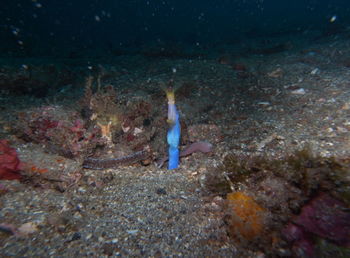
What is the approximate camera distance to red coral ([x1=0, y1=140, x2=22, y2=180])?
12.2 feet

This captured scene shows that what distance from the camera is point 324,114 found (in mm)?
5555

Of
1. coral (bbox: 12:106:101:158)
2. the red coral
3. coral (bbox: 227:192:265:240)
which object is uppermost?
coral (bbox: 12:106:101:158)

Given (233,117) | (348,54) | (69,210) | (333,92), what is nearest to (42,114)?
(69,210)

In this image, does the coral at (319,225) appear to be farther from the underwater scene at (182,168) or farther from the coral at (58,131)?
the coral at (58,131)

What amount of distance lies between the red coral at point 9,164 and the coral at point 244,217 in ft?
12.0

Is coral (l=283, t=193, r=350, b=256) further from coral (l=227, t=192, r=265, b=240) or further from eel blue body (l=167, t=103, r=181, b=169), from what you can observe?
eel blue body (l=167, t=103, r=181, b=169)

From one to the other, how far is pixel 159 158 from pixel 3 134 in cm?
387

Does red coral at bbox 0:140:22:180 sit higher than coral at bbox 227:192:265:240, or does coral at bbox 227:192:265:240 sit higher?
red coral at bbox 0:140:22:180

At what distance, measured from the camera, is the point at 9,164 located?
3.76 metres

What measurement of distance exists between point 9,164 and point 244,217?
3.92 metres

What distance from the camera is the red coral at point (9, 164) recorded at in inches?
147

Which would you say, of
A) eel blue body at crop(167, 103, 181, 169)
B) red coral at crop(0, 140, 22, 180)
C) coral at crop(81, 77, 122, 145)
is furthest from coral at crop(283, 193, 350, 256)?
red coral at crop(0, 140, 22, 180)

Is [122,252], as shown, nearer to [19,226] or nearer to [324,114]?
[19,226]

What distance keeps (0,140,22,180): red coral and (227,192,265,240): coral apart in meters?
3.64
